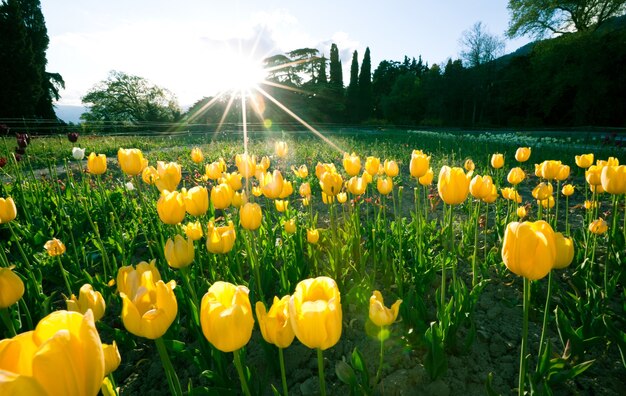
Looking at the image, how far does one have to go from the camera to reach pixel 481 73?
34.4 meters

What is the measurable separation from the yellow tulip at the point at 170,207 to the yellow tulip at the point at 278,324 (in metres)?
0.95

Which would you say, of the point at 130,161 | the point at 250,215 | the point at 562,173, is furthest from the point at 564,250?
the point at 130,161

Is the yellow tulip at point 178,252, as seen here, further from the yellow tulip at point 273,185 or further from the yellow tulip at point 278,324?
the yellow tulip at point 273,185

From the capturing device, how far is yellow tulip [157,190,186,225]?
1702 mm

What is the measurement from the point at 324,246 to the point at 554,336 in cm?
175

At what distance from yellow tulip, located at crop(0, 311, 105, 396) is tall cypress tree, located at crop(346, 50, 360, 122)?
4299 centimetres

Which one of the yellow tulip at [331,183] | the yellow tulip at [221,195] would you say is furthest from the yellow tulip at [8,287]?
the yellow tulip at [331,183]

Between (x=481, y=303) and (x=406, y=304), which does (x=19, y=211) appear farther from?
(x=481, y=303)

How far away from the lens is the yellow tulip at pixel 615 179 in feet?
6.48

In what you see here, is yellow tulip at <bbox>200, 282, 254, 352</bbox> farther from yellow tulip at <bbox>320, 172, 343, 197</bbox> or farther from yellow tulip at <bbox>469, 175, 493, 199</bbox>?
yellow tulip at <bbox>469, 175, 493, 199</bbox>

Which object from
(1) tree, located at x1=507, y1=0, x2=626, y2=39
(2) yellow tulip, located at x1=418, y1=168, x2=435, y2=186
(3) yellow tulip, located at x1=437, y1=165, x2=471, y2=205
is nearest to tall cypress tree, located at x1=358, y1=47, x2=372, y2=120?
(1) tree, located at x1=507, y1=0, x2=626, y2=39

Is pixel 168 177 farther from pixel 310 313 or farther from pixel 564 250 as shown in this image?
pixel 564 250

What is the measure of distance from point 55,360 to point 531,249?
125cm

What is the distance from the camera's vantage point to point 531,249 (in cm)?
108
